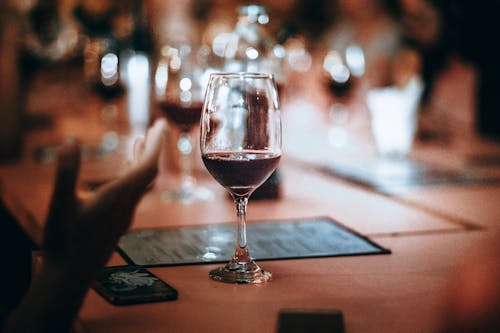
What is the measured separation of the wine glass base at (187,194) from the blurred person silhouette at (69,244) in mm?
859

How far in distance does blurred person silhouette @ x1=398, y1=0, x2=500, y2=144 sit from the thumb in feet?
7.83

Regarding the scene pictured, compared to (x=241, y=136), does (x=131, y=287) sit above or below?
below

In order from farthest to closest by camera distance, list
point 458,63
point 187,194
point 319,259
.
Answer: point 458,63, point 187,194, point 319,259

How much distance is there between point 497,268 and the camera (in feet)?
2.28

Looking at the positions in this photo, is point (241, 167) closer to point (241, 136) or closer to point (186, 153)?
point (241, 136)

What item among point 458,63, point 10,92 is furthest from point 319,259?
point 458,63

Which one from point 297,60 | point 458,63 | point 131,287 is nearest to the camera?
point 131,287

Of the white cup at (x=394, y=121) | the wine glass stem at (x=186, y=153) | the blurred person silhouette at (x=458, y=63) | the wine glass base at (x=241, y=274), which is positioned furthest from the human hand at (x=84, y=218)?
the blurred person silhouette at (x=458, y=63)

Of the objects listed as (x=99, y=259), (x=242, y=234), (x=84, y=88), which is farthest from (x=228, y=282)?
(x=84, y=88)

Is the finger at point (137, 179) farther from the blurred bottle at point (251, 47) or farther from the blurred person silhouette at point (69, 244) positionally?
the blurred bottle at point (251, 47)

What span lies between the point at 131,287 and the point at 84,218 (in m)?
0.22

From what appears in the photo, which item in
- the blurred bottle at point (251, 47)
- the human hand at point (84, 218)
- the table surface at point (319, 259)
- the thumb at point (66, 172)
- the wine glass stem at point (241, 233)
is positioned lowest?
the table surface at point (319, 259)

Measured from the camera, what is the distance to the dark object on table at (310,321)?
28.3 inches

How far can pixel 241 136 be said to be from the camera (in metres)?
1.00
